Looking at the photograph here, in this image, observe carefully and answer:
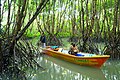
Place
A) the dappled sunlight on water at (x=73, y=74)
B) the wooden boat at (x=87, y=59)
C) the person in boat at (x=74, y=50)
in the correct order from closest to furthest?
1. the dappled sunlight on water at (x=73, y=74)
2. the wooden boat at (x=87, y=59)
3. the person in boat at (x=74, y=50)

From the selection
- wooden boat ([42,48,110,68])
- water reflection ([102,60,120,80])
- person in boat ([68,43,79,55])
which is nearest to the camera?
water reflection ([102,60,120,80])

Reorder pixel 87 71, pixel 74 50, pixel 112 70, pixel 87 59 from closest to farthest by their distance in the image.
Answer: pixel 87 71 < pixel 112 70 < pixel 87 59 < pixel 74 50

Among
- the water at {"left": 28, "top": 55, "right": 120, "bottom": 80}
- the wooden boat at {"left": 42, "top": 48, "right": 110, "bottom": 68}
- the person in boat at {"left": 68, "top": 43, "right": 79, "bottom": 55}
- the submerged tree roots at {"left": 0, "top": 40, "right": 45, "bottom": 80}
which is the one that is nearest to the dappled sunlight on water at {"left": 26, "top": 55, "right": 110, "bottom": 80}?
the water at {"left": 28, "top": 55, "right": 120, "bottom": 80}

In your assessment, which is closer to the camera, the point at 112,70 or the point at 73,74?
the point at 73,74

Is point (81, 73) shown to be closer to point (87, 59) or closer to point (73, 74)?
point (73, 74)

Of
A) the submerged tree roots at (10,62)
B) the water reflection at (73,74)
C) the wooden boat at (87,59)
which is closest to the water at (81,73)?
the water reflection at (73,74)

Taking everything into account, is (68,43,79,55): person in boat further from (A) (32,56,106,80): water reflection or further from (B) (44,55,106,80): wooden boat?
(A) (32,56,106,80): water reflection

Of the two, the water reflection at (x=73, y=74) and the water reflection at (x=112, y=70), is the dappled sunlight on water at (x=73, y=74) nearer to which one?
the water reflection at (x=73, y=74)

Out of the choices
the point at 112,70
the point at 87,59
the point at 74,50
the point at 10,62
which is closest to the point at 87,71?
the point at 87,59

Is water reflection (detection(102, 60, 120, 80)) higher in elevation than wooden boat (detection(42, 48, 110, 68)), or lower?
lower

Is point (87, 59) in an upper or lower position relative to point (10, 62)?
lower

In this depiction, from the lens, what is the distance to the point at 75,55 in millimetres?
13266

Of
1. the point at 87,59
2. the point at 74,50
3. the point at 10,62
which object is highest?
the point at 74,50

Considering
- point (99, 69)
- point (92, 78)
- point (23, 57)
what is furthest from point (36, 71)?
point (99, 69)
